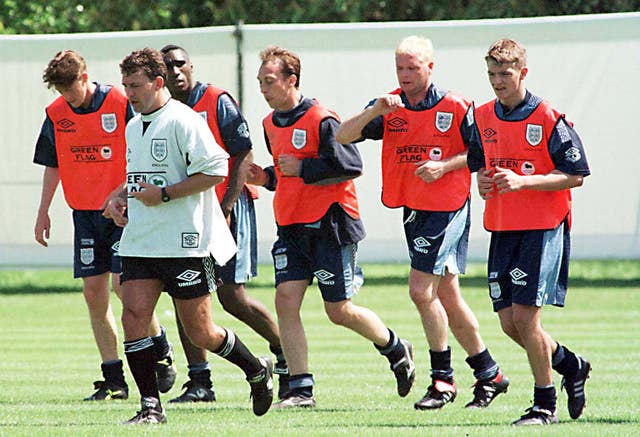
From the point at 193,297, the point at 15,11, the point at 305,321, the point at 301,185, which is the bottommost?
the point at 305,321

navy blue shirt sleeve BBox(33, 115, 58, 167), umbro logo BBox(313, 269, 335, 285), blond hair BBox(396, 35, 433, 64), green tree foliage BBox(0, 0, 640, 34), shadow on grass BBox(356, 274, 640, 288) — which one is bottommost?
shadow on grass BBox(356, 274, 640, 288)

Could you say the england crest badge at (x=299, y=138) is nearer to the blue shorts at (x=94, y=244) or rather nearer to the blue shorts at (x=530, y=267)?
the blue shorts at (x=94, y=244)

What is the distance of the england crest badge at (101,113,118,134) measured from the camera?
365 inches

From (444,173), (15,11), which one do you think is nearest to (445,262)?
(444,173)

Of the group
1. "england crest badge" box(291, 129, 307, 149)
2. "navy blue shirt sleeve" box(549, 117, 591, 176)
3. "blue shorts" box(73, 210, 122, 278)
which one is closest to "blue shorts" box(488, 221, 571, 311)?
"navy blue shirt sleeve" box(549, 117, 591, 176)

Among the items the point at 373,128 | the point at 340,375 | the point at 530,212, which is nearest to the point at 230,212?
the point at 373,128

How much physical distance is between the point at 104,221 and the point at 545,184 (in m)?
3.31

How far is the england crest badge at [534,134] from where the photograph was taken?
746cm

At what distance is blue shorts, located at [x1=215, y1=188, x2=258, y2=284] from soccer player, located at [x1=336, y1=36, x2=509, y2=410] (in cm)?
116

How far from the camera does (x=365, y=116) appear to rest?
799cm

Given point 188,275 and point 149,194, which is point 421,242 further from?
point 149,194

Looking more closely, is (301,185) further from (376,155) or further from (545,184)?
(376,155)

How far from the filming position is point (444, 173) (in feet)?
26.8

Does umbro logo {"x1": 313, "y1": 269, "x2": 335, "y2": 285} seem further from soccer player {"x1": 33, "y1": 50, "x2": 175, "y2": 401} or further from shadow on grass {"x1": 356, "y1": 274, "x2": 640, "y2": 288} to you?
shadow on grass {"x1": 356, "y1": 274, "x2": 640, "y2": 288}
